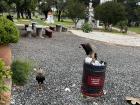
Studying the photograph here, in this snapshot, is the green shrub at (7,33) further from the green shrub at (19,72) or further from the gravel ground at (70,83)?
the gravel ground at (70,83)

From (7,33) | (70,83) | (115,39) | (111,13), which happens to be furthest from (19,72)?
(111,13)

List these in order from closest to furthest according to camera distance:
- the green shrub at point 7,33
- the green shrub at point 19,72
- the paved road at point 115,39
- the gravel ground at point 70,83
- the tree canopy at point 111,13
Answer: the green shrub at point 7,33 → the gravel ground at point 70,83 → the green shrub at point 19,72 → the paved road at point 115,39 → the tree canopy at point 111,13

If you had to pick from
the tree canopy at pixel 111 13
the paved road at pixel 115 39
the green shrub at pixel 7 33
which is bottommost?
the paved road at pixel 115 39

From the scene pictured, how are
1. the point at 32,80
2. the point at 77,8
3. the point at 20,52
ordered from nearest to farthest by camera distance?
the point at 32,80
the point at 20,52
the point at 77,8

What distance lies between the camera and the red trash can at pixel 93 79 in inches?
443

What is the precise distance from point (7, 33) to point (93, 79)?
2.80 m

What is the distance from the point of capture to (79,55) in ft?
71.8

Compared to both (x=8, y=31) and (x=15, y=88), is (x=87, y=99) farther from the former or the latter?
(x=8, y=31)

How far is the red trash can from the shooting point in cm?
1126

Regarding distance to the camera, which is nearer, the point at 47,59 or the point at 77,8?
the point at 47,59

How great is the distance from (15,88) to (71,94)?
1714mm

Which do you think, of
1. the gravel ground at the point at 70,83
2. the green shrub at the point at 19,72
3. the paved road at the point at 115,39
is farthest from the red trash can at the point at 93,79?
the paved road at the point at 115,39

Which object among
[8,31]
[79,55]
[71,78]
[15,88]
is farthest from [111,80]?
[79,55]

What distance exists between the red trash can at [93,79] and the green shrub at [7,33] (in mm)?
2222
